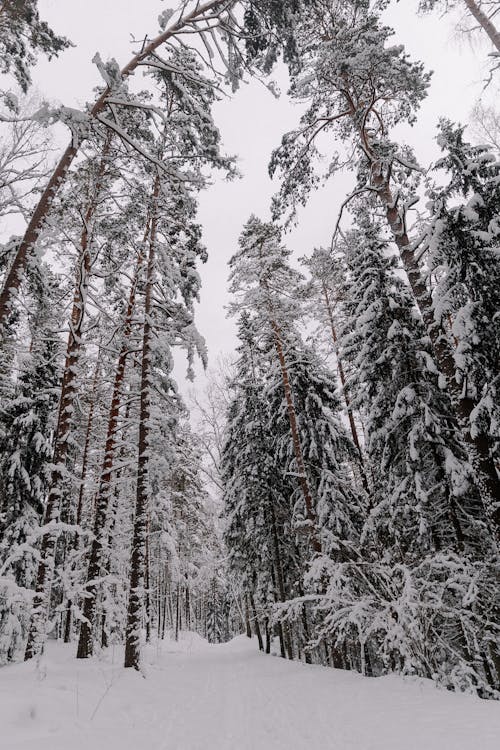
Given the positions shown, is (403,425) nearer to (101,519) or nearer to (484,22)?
(101,519)

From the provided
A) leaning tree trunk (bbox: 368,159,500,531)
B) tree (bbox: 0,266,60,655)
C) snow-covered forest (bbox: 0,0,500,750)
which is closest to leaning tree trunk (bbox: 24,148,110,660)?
snow-covered forest (bbox: 0,0,500,750)

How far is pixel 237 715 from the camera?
668cm

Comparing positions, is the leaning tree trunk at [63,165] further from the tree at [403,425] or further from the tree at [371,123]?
the tree at [403,425]

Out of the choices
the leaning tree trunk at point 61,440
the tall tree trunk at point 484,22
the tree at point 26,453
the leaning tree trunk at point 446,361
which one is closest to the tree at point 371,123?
the leaning tree trunk at point 446,361

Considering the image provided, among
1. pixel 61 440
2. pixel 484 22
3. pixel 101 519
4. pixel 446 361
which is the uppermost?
pixel 484 22

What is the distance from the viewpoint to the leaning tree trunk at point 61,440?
25.3ft

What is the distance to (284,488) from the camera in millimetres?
18719

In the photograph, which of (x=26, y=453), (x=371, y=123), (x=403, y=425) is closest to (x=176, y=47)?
(x=371, y=123)

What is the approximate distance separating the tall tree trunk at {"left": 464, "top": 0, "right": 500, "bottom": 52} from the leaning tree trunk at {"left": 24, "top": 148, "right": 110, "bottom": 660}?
32.2ft

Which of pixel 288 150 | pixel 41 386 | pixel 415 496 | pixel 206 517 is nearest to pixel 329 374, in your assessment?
pixel 415 496

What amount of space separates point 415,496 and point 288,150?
9445mm

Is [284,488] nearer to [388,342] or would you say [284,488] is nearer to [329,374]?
[329,374]

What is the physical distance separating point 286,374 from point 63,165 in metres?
9.62

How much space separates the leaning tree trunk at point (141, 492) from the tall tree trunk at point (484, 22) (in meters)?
9.15
